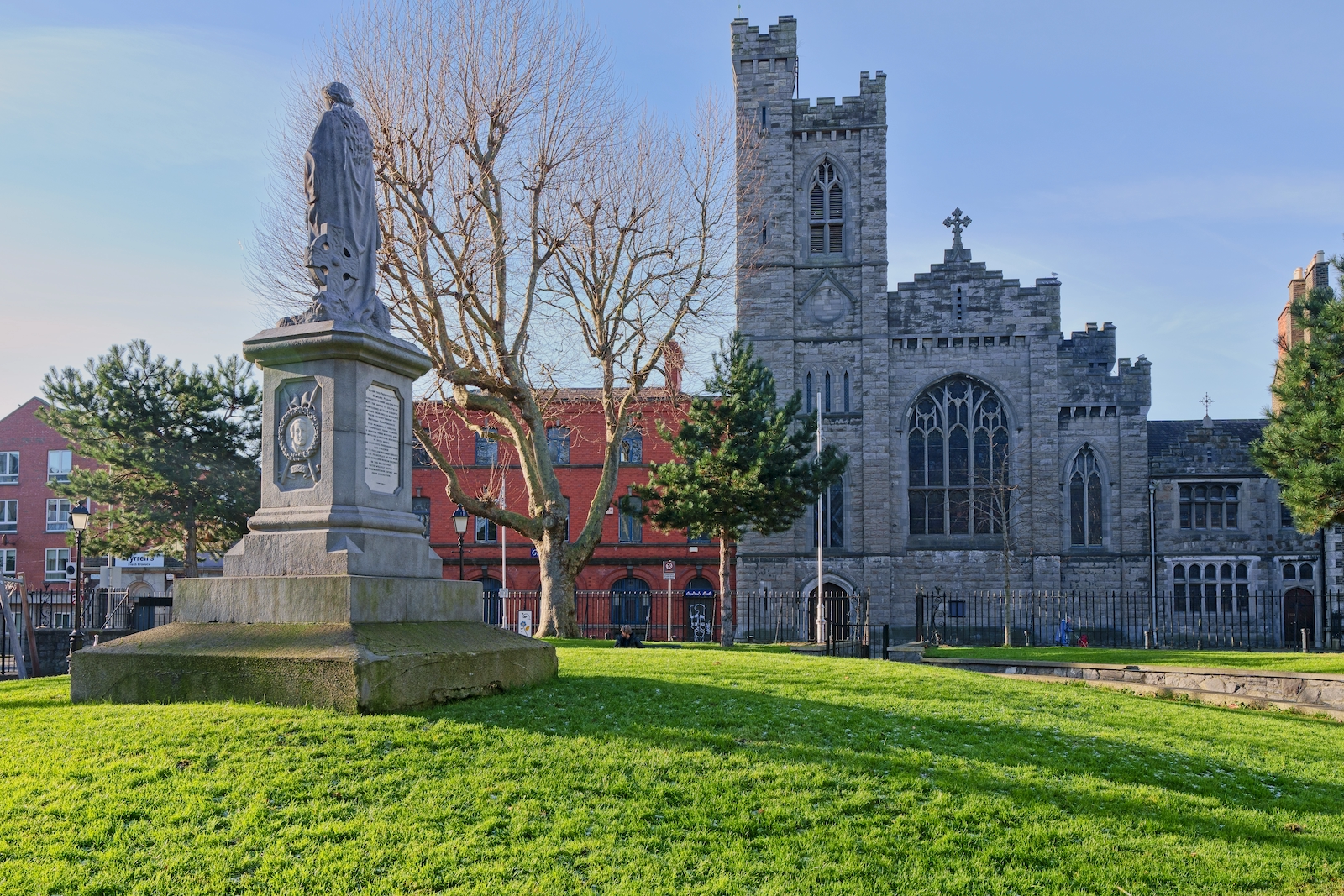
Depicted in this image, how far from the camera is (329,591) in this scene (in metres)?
8.60

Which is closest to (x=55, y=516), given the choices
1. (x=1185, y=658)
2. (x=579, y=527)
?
(x=579, y=527)

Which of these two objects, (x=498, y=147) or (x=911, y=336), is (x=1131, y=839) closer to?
(x=498, y=147)

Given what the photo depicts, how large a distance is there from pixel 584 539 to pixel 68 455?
38.6 m

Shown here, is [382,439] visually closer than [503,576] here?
Yes

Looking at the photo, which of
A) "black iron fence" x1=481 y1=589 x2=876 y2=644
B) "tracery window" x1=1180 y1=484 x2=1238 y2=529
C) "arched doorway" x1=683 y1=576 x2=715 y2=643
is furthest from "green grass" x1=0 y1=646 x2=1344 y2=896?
"tracery window" x1=1180 y1=484 x2=1238 y2=529

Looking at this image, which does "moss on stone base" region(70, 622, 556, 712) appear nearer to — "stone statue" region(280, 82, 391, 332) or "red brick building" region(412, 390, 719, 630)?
"stone statue" region(280, 82, 391, 332)

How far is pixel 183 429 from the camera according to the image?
107 feet

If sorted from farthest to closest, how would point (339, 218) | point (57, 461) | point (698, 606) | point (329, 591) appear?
point (57, 461) → point (698, 606) → point (339, 218) → point (329, 591)

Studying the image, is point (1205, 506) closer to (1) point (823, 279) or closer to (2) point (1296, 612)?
(2) point (1296, 612)

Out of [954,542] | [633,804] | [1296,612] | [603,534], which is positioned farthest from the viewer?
[603,534]

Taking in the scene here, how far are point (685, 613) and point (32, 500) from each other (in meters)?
33.0

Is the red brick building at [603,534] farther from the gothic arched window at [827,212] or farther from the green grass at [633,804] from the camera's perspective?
the green grass at [633,804]

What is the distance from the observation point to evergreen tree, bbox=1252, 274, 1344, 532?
19.6 meters

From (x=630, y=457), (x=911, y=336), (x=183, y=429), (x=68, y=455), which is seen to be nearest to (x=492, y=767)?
(x=183, y=429)
